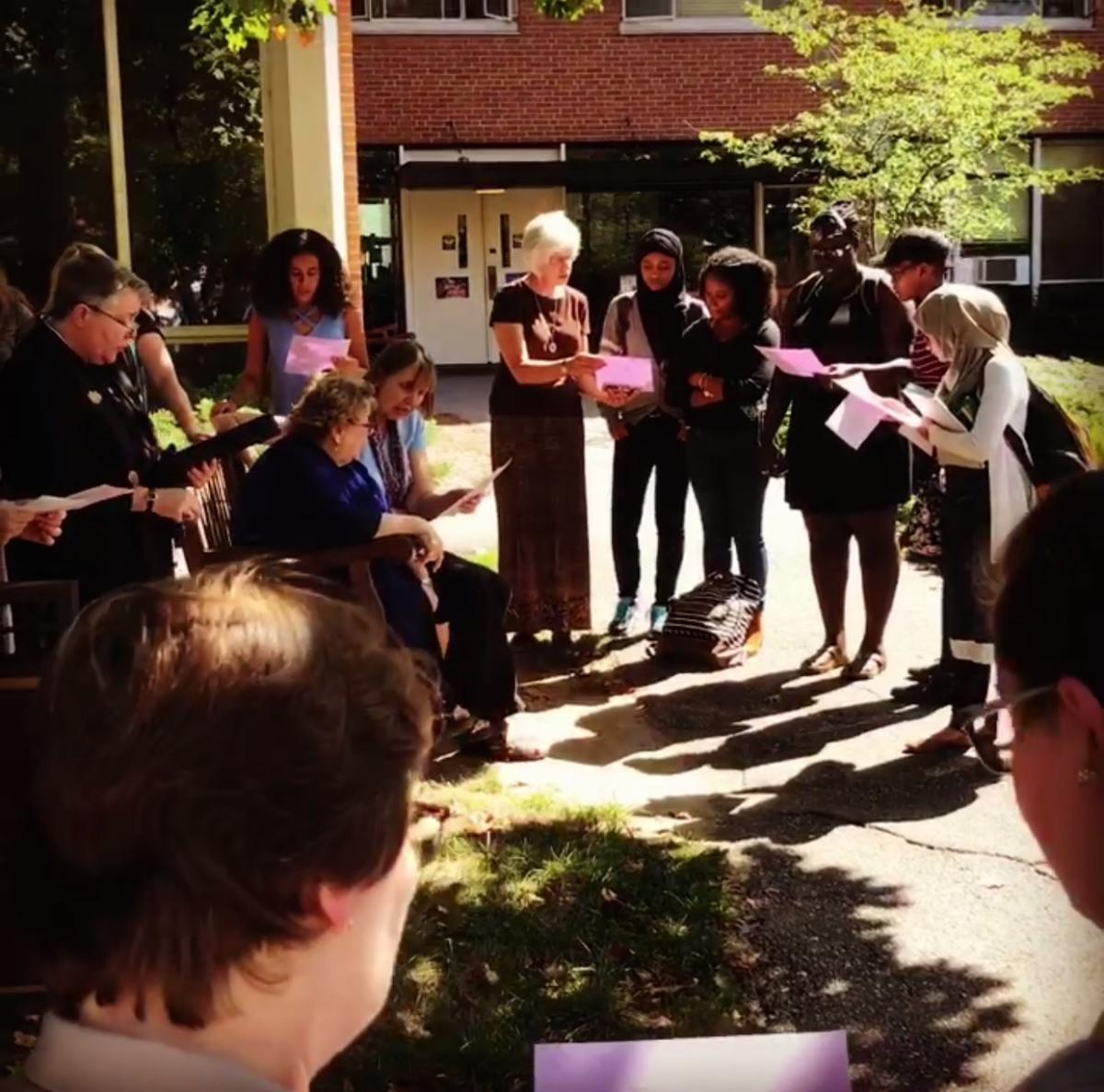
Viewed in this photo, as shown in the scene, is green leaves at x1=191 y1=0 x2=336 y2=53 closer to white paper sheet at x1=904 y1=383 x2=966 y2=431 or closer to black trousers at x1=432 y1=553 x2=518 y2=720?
black trousers at x1=432 y1=553 x2=518 y2=720

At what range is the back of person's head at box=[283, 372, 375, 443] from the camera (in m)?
5.16

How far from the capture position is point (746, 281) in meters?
6.98

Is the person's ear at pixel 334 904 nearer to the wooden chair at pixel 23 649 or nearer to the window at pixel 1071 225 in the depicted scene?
the wooden chair at pixel 23 649

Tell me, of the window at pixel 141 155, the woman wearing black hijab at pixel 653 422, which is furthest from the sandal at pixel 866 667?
the window at pixel 141 155

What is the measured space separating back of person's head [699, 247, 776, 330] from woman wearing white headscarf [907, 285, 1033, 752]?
4.54ft

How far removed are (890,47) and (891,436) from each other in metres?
13.6

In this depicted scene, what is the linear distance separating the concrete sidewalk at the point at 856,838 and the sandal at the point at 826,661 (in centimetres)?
11

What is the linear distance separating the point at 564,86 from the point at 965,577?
55.6 ft

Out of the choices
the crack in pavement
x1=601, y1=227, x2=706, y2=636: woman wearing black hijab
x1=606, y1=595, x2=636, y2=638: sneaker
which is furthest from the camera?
x1=606, y1=595, x2=636, y2=638: sneaker

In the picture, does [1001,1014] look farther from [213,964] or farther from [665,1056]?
[213,964]

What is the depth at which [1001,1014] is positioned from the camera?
3.96 meters

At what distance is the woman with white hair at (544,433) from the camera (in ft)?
22.9

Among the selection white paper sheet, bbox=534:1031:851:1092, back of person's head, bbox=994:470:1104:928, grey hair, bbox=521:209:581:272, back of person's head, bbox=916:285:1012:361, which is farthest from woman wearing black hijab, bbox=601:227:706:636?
back of person's head, bbox=994:470:1104:928

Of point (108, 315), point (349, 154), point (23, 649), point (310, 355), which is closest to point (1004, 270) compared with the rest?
point (349, 154)
